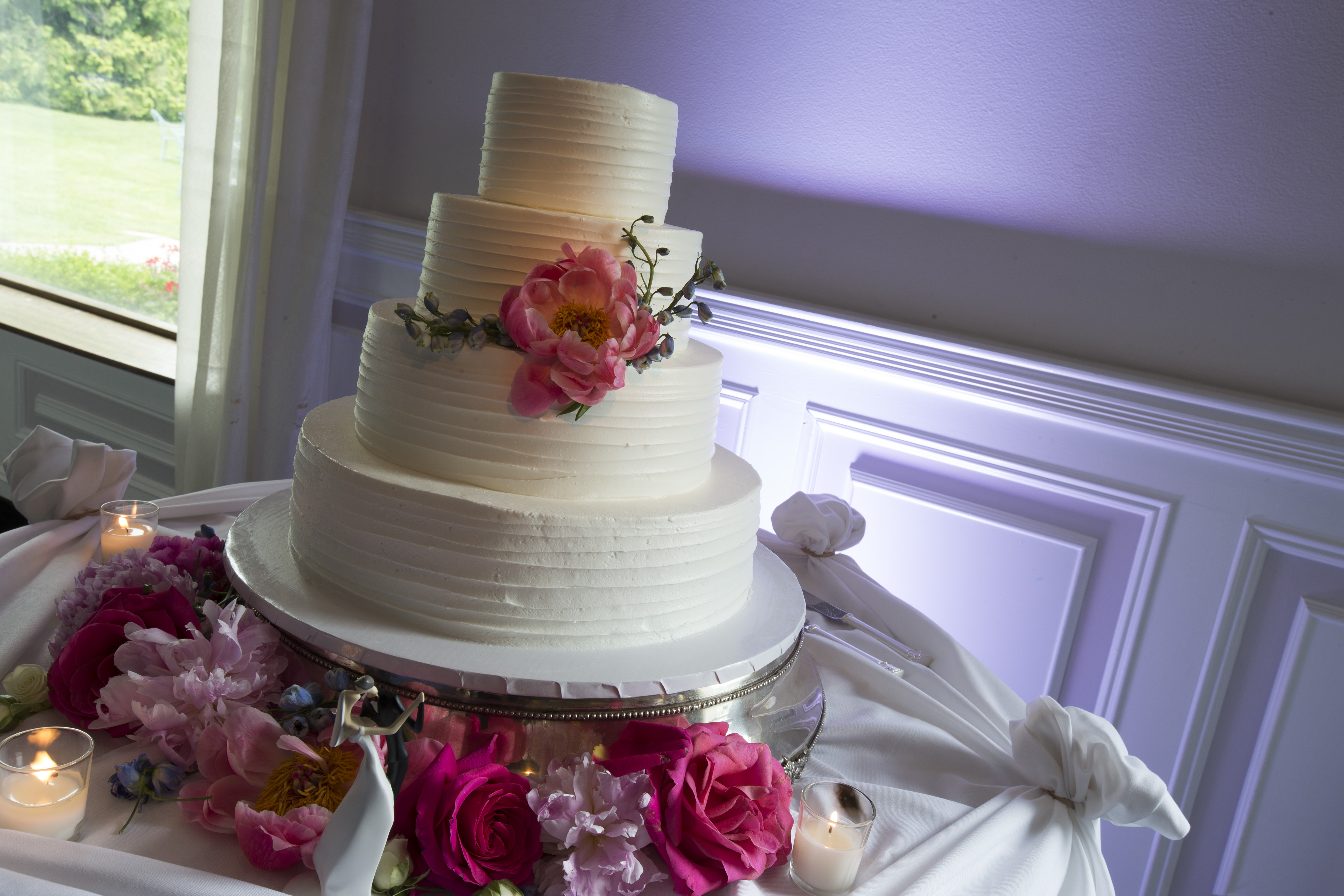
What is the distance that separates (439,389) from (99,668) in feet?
1.84

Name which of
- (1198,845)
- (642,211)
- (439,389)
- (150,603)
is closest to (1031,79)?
(642,211)

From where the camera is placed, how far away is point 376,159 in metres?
3.21

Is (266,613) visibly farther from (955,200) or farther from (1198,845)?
(1198,845)

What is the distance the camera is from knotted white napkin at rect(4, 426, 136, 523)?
5.73ft

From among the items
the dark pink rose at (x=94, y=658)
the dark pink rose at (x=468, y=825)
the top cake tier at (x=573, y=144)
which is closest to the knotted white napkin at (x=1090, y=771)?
the dark pink rose at (x=468, y=825)

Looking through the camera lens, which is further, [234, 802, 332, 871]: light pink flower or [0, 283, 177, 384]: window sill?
[0, 283, 177, 384]: window sill

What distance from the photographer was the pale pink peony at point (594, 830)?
1064mm

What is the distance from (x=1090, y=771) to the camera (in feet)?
4.41

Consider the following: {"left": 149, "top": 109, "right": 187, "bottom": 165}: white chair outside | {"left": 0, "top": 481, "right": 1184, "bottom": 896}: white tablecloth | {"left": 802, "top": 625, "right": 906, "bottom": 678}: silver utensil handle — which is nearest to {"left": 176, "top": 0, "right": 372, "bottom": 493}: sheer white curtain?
{"left": 149, "top": 109, "right": 187, "bottom": 165}: white chair outside

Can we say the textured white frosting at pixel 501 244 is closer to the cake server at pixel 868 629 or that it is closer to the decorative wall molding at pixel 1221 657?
the cake server at pixel 868 629

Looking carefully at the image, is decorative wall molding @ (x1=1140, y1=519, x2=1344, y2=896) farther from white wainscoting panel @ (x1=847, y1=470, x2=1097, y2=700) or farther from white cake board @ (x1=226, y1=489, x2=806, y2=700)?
white cake board @ (x1=226, y1=489, x2=806, y2=700)

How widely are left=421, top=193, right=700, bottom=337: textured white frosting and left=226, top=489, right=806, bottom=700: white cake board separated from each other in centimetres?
45

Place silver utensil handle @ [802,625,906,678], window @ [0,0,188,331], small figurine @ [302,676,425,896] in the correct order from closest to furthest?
small figurine @ [302,676,425,896] < silver utensil handle @ [802,625,906,678] < window @ [0,0,188,331]

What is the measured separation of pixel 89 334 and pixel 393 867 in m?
3.51
